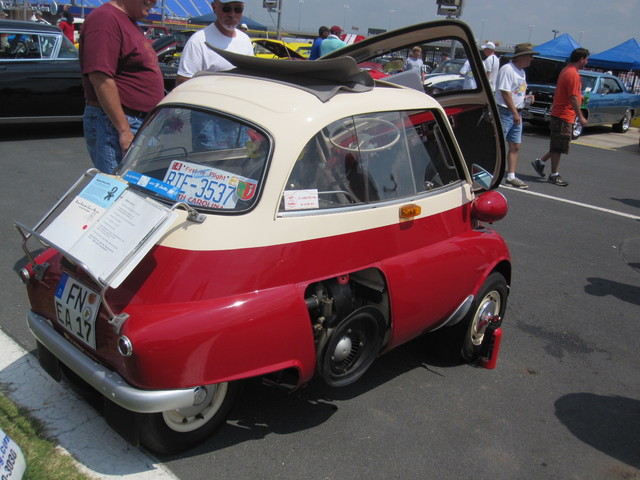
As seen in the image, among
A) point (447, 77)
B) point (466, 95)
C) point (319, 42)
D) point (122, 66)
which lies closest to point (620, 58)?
point (447, 77)

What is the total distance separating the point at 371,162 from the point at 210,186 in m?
0.85

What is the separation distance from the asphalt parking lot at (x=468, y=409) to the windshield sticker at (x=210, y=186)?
1.13 metres

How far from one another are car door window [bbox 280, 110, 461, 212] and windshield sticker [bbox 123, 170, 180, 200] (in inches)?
20.5

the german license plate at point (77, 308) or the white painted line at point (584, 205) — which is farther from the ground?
the german license plate at point (77, 308)

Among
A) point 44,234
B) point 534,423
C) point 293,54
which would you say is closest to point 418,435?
point 534,423

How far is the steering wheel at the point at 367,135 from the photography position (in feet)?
9.57

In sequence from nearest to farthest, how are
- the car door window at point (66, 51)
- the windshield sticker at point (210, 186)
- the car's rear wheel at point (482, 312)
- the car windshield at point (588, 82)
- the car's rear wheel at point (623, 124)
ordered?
the windshield sticker at point (210, 186), the car's rear wheel at point (482, 312), the car door window at point (66, 51), the car windshield at point (588, 82), the car's rear wheel at point (623, 124)

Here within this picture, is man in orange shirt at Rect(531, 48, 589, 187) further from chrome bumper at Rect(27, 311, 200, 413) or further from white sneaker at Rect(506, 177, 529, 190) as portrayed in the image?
chrome bumper at Rect(27, 311, 200, 413)

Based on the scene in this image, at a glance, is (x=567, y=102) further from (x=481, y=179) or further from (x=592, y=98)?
(x=592, y=98)

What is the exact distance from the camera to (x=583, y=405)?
3496 mm

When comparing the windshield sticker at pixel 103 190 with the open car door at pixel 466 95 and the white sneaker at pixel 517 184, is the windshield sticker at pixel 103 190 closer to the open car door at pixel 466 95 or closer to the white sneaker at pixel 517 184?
the open car door at pixel 466 95

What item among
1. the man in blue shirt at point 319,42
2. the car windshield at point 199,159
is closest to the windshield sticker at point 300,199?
the car windshield at point 199,159

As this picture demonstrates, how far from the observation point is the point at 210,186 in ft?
9.02

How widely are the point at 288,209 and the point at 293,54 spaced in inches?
546
